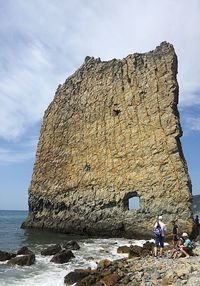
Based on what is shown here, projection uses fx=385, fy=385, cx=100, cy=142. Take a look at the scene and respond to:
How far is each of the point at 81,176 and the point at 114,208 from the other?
5.35m

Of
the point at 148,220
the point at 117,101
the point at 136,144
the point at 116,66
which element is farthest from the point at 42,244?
the point at 116,66

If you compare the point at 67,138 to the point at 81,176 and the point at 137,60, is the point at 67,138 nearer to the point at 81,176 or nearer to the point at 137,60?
the point at 81,176

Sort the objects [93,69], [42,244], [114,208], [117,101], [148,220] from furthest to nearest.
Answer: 1. [93,69]
2. [117,101]
3. [114,208]
4. [148,220]
5. [42,244]

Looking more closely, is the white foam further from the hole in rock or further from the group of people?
the hole in rock

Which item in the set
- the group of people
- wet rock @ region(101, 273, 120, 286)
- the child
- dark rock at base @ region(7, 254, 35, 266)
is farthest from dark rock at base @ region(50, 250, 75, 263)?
wet rock @ region(101, 273, 120, 286)

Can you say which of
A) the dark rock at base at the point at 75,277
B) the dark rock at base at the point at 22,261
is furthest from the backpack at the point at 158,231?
the dark rock at base at the point at 22,261

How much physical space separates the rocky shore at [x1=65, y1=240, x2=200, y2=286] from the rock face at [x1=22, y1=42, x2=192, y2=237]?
13113mm

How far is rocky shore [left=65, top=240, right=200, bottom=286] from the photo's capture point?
13.8 metres

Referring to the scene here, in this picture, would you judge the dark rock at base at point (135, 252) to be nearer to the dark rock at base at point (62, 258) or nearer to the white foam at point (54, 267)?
the white foam at point (54, 267)

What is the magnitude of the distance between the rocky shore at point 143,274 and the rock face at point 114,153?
43.0ft

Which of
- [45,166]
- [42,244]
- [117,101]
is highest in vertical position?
[117,101]

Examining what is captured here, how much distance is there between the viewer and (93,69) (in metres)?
39.4

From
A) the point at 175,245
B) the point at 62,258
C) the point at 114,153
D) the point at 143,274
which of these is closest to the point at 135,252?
the point at 175,245

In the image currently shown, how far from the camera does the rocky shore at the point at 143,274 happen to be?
13.8 metres
